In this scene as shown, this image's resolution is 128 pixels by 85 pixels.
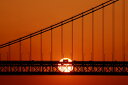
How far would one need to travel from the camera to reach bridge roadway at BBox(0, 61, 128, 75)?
87.4 ft

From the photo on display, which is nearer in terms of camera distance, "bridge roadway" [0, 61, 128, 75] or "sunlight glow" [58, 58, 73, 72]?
"sunlight glow" [58, 58, 73, 72]

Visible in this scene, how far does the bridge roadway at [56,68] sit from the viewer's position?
26.6 m

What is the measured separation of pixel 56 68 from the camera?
27.3 meters

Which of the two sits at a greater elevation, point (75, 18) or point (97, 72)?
point (75, 18)

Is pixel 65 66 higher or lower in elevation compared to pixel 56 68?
higher

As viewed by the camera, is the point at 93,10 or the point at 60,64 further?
the point at 93,10

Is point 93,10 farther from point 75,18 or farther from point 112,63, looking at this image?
point 112,63

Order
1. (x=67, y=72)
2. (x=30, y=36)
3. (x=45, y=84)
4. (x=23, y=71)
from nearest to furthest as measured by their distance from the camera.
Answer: (x=67, y=72) < (x=23, y=71) < (x=30, y=36) < (x=45, y=84)

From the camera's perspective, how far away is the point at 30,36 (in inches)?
1251

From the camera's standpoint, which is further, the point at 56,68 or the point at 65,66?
the point at 56,68

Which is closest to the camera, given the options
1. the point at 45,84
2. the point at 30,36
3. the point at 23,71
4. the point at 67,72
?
the point at 67,72

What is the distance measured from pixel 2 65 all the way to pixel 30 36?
14.1ft

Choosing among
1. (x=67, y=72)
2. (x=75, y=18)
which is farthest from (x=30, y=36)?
(x=67, y=72)

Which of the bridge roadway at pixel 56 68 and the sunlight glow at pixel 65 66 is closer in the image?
the sunlight glow at pixel 65 66
